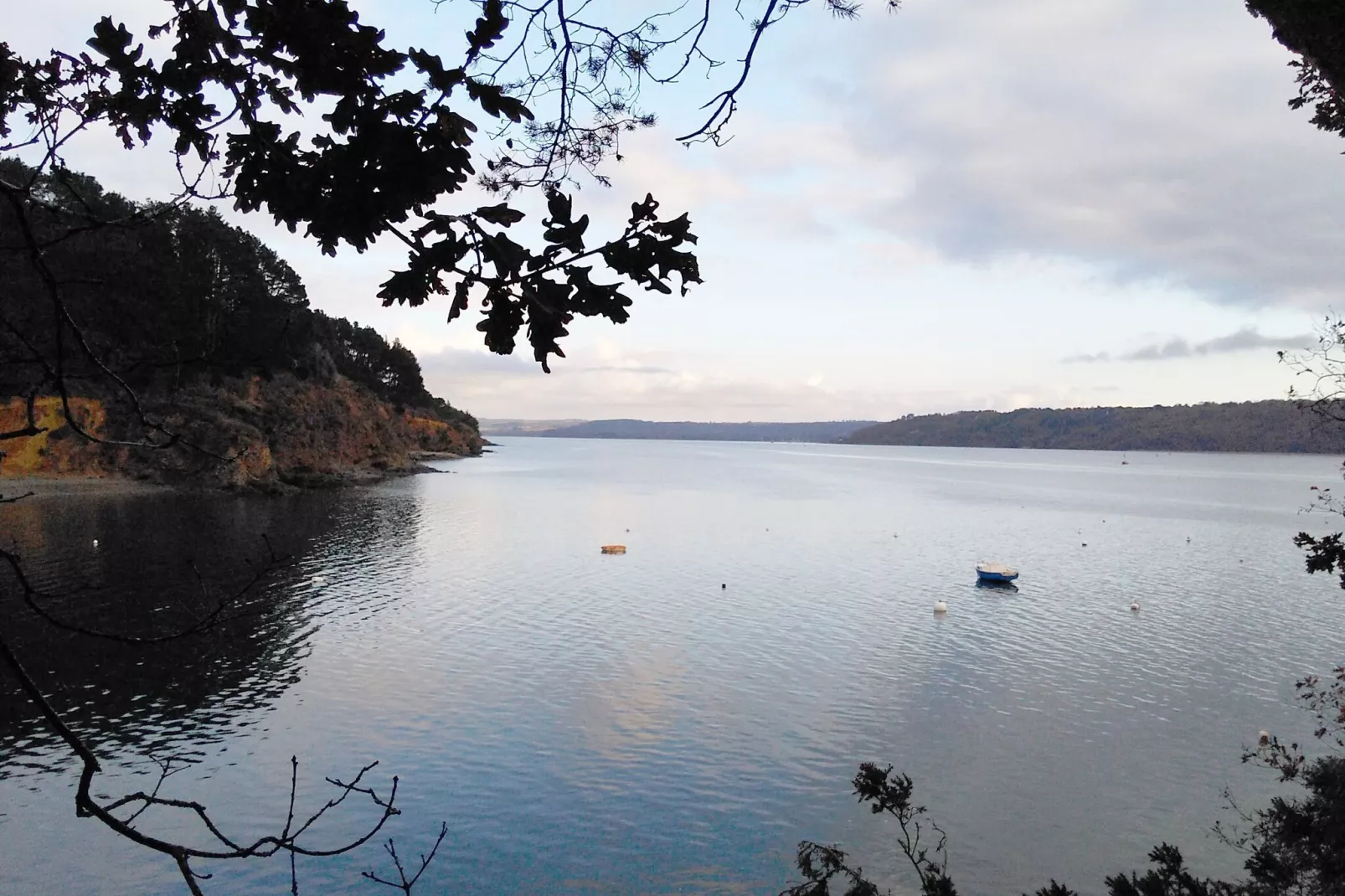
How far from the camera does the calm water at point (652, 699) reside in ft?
54.1

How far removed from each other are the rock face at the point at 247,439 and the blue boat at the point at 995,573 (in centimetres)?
3928

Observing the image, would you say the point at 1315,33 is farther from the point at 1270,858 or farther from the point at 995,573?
the point at 995,573

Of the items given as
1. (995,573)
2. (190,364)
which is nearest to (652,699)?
(190,364)

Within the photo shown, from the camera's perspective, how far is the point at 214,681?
25.0 m

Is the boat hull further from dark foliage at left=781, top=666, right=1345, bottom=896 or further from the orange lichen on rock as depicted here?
the orange lichen on rock

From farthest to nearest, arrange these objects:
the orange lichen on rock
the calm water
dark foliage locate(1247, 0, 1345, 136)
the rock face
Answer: the rock face < the orange lichen on rock < the calm water < dark foliage locate(1247, 0, 1345, 136)

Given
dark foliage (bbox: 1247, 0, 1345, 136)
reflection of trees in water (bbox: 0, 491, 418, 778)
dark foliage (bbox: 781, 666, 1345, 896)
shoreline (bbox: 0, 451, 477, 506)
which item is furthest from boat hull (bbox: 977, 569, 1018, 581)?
shoreline (bbox: 0, 451, 477, 506)

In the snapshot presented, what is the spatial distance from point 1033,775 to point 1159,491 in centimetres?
10197

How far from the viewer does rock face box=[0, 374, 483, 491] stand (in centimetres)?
6081

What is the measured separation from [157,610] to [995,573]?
124 feet

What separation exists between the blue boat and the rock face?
1547 inches

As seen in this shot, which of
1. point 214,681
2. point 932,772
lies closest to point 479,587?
point 214,681

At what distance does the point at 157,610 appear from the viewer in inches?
1217

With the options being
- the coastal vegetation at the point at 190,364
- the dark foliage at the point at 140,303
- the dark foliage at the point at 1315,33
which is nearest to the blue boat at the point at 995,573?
the coastal vegetation at the point at 190,364
